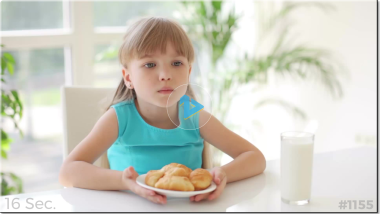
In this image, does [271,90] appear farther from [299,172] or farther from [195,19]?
[299,172]

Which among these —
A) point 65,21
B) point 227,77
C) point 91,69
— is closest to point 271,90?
point 227,77

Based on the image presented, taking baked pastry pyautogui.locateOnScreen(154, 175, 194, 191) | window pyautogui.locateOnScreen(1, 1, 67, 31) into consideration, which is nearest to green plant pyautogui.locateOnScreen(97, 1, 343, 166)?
window pyautogui.locateOnScreen(1, 1, 67, 31)

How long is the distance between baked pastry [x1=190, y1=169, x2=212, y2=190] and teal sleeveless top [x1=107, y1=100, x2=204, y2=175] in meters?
0.31

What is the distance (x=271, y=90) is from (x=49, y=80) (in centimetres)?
189

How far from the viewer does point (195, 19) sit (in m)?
2.60

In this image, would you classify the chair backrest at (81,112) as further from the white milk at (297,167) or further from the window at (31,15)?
the window at (31,15)

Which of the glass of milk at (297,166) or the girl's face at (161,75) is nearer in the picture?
the glass of milk at (297,166)

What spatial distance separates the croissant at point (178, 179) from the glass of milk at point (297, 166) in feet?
0.53

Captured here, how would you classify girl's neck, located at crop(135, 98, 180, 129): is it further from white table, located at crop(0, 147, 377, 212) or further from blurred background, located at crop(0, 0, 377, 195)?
blurred background, located at crop(0, 0, 377, 195)

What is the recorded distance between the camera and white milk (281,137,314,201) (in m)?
0.80

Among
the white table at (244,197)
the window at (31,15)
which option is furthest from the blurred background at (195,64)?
the white table at (244,197)

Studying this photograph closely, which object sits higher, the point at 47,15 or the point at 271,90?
the point at 47,15

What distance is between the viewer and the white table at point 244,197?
0.81 m

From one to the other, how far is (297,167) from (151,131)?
49 cm
